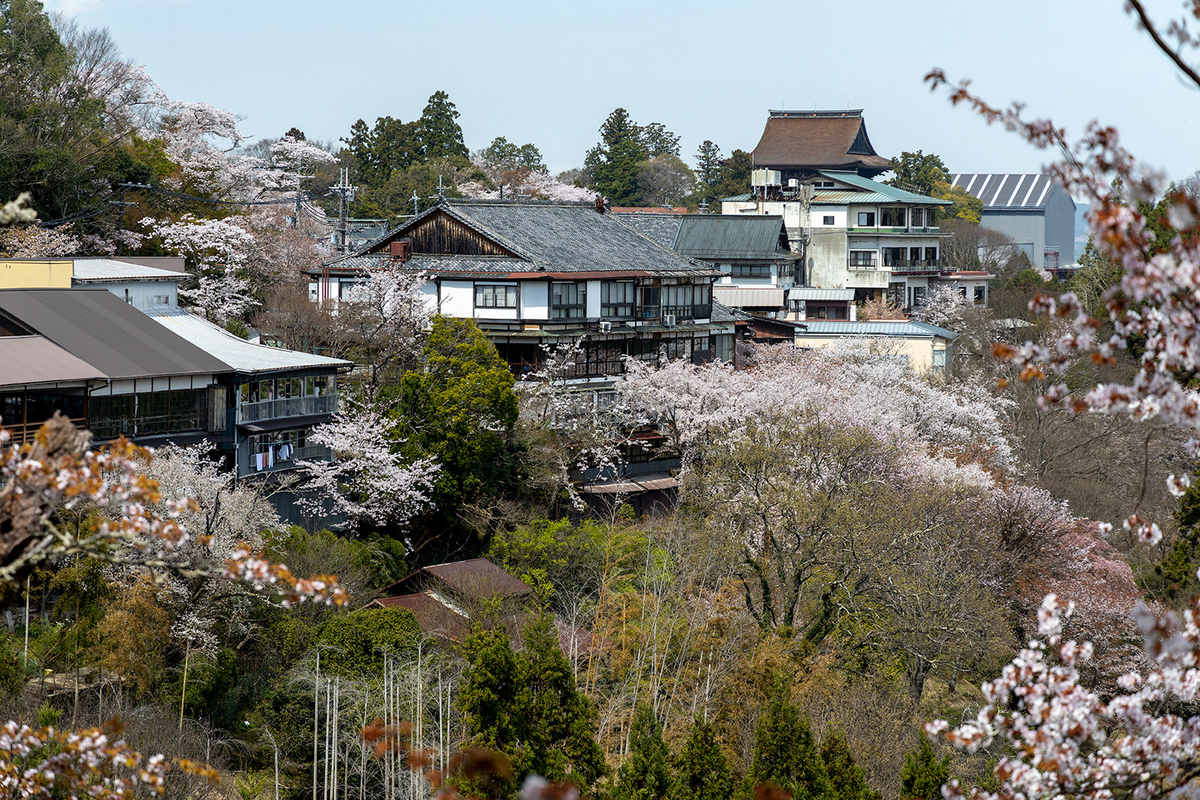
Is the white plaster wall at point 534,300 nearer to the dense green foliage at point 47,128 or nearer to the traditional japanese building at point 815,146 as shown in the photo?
the dense green foliage at point 47,128

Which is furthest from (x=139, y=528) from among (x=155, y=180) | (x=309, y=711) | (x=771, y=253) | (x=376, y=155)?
(x=376, y=155)

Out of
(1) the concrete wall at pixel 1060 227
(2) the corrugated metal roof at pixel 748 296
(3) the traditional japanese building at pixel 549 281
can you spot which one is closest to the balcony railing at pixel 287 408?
(3) the traditional japanese building at pixel 549 281

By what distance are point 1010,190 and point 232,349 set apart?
84.7 metres

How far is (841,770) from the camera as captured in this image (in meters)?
16.2

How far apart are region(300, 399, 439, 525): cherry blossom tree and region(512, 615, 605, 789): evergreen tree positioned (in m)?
10.8

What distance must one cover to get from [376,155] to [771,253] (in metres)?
27.2

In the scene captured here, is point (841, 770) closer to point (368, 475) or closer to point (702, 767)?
point (702, 767)

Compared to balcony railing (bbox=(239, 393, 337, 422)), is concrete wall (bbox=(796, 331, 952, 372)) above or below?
above

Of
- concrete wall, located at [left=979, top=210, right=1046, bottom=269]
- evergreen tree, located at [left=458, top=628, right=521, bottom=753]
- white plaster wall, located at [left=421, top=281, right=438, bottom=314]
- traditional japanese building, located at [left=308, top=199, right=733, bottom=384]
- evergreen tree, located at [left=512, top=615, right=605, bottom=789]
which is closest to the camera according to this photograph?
evergreen tree, located at [left=512, top=615, right=605, bottom=789]

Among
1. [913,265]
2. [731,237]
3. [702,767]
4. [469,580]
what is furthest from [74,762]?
[913,265]

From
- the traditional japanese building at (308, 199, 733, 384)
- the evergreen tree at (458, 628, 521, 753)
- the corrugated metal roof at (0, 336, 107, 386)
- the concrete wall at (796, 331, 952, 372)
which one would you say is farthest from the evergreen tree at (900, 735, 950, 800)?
the concrete wall at (796, 331, 952, 372)

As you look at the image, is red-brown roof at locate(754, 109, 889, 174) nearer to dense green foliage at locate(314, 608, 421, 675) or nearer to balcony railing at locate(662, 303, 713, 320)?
balcony railing at locate(662, 303, 713, 320)

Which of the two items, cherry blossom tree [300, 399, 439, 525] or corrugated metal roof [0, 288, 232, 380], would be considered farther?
cherry blossom tree [300, 399, 439, 525]

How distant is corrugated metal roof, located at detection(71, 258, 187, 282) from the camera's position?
2992 centimetres
